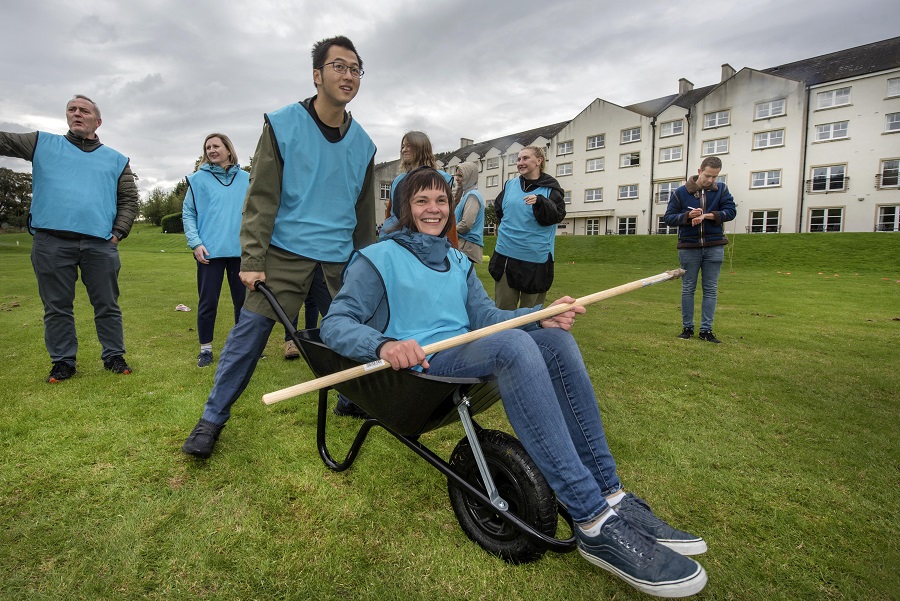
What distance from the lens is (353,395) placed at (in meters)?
1.83

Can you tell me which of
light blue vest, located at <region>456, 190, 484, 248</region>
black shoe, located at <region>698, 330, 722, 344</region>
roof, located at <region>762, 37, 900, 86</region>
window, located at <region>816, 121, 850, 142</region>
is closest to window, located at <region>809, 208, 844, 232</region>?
window, located at <region>816, 121, 850, 142</region>

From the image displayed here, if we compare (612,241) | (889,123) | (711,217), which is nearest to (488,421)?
(711,217)

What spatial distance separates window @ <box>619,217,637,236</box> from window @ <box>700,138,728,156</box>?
19.0ft

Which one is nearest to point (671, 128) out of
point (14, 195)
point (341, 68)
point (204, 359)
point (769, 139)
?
point (769, 139)

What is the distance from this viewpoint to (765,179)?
27250 millimetres

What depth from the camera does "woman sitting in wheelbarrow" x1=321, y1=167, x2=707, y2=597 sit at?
154cm

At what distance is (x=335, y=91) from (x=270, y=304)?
1.15m

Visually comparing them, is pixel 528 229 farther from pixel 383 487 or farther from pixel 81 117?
pixel 81 117

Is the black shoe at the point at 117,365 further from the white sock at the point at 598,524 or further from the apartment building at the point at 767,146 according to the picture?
the apartment building at the point at 767,146

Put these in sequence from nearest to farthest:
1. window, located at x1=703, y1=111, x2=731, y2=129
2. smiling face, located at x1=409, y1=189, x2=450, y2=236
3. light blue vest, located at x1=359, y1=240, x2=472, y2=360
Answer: light blue vest, located at x1=359, y1=240, x2=472, y2=360, smiling face, located at x1=409, y1=189, x2=450, y2=236, window, located at x1=703, y1=111, x2=731, y2=129

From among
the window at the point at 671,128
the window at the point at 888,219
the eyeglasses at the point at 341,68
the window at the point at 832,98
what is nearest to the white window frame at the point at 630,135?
the window at the point at 671,128

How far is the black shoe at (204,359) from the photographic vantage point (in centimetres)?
419

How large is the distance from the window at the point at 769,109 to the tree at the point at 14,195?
3978cm

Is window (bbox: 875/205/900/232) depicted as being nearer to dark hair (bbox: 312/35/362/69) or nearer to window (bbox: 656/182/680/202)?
window (bbox: 656/182/680/202)
